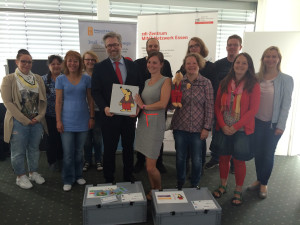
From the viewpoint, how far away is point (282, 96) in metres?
2.25

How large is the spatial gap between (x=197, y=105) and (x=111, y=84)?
0.84m

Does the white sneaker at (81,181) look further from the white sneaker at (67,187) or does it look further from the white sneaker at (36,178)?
the white sneaker at (36,178)

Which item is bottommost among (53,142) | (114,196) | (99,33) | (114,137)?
(114,196)

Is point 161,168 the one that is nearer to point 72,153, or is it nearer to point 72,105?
point 72,153

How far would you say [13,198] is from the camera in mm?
2412

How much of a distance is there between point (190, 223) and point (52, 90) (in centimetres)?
207

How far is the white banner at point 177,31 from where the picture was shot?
3494 millimetres

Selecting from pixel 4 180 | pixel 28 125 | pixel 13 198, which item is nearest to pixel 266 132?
pixel 28 125

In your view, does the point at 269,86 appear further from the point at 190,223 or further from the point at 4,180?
the point at 4,180

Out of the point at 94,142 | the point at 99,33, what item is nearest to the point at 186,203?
the point at 94,142

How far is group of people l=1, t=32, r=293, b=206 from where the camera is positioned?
Answer: 2.09 metres

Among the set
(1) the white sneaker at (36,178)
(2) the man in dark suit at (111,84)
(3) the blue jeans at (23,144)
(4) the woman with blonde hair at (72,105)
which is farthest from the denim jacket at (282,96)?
(1) the white sneaker at (36,178)

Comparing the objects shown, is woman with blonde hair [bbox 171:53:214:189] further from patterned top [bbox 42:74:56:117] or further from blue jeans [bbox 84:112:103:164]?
patterned top [bbox 42:74:56:117]

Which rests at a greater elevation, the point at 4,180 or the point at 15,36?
the point at 15,36
